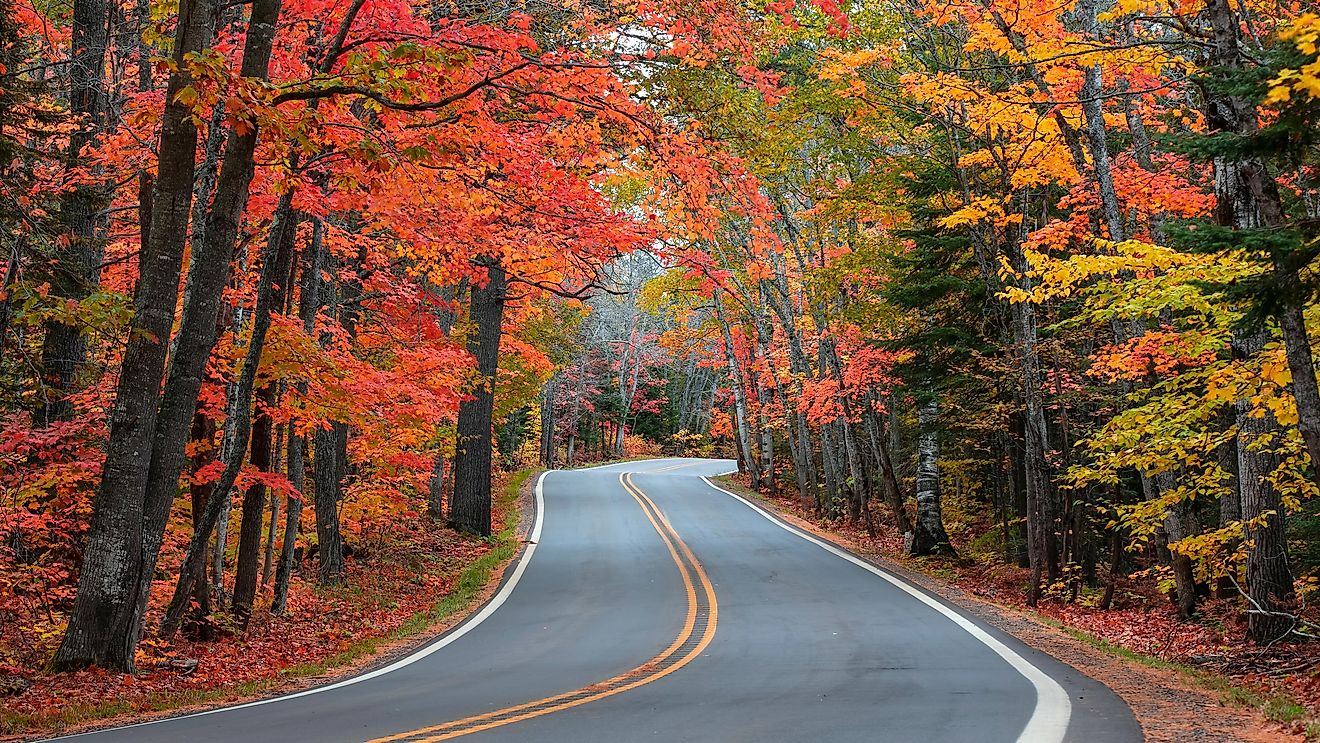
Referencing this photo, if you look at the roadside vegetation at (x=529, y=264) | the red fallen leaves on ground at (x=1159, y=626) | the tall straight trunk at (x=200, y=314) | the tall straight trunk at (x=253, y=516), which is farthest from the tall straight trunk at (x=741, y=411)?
the tall straight trunk at (x=200, y=314)

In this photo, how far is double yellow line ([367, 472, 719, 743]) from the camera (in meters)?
6.41

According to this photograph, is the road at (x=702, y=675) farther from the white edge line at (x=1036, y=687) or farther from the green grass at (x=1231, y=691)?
the green grass at (x=1231, y=691)

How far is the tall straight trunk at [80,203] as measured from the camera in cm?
1170

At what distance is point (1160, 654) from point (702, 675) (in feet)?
19.8

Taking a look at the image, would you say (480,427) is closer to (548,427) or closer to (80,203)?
(80,203)

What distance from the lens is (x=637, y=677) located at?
28.8 feet

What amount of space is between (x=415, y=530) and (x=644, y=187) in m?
10.7

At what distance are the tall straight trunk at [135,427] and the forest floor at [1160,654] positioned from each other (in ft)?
28.8

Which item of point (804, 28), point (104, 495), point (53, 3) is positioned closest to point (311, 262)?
point (104, 495)

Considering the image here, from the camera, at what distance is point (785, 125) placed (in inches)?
663

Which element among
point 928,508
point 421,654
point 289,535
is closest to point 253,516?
point 289,535

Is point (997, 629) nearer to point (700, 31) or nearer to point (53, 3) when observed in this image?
point (700, 31)

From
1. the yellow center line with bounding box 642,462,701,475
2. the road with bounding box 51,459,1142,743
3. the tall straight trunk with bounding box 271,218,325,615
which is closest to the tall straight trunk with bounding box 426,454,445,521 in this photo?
the road with bounding box 51,459,1142,743

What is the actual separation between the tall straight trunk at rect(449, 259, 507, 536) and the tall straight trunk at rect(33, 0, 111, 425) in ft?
29.5
